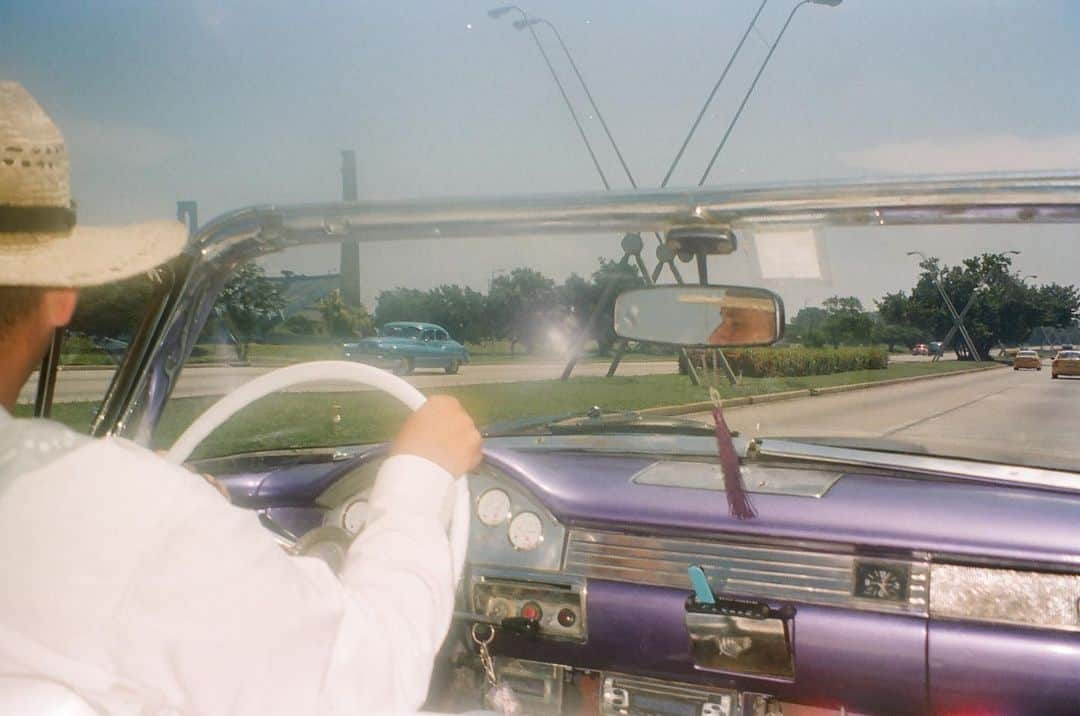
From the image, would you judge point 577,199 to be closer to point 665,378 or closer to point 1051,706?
point 665,378

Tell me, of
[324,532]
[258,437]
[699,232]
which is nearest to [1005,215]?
[699,232]

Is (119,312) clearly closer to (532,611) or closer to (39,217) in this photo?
(39,217)

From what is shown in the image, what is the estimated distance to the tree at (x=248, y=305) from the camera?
8.49 feet

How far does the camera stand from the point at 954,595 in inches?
100.0

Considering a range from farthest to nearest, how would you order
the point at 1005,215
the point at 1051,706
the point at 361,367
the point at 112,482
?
1. the point at 1051,706
2. the point at 361,367
3. the point at 1005,215
4. the point at 112,482

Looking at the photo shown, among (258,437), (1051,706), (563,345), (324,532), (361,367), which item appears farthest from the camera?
(258,437)

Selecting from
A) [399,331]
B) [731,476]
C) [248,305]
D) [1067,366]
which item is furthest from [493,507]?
[1067,366]

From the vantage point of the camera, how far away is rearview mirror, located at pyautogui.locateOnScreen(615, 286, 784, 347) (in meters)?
2.20

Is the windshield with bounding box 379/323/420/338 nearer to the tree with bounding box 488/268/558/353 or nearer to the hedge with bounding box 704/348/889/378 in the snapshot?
the tree with bounding box 488/268/558/353

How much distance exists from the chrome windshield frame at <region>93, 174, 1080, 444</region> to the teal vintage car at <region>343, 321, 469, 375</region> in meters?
0.96

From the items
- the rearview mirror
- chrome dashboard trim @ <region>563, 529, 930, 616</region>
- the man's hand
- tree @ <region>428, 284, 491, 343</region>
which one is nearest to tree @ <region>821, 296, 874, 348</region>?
the rearview mirror

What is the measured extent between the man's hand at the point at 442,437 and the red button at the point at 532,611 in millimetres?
1302

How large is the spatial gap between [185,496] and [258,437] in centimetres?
313

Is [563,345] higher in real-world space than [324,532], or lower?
higher
